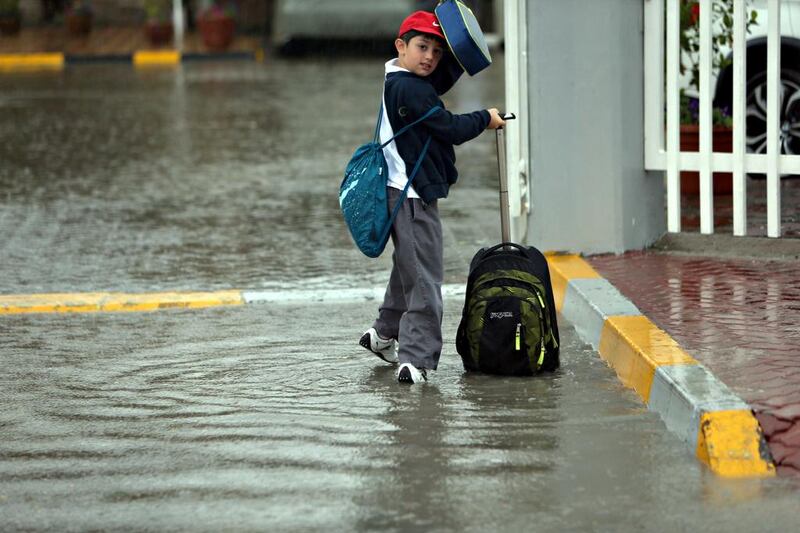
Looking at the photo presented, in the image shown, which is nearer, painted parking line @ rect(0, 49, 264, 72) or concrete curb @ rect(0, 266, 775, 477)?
concrete curb @ rect(0, 266, 775, 477)

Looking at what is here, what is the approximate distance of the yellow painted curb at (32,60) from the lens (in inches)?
976

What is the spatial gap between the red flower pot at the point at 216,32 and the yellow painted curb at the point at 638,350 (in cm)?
2110

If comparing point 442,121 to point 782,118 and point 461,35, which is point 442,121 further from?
point 782,118

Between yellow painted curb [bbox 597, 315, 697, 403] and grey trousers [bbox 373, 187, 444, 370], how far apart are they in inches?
26.3

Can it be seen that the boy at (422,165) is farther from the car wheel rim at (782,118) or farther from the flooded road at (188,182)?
the car wheel rim at (782,118)

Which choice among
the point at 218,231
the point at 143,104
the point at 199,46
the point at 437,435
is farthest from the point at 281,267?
the point at 199,46

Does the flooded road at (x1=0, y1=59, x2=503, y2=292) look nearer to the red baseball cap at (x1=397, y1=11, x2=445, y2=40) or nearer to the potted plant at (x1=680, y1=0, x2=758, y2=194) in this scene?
the potted plant at (x1=680, y1=0, x2=758, y2=194)

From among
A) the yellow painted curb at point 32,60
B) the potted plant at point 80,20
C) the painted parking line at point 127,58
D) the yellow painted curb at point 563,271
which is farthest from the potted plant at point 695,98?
the potted plant at point 80,20

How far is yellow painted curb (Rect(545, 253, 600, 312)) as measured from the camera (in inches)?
268

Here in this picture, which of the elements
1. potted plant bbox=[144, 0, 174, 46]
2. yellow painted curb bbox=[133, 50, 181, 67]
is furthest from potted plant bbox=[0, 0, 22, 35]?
yellow painted curb bbox=[133, 50, 181, 67]

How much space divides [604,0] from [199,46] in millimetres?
20586

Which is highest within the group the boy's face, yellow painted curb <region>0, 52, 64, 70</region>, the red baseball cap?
yellow painted curb <region>0, 52, 64, 70</region>

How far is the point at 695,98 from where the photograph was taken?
9086mm

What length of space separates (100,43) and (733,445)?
24.3 meters
